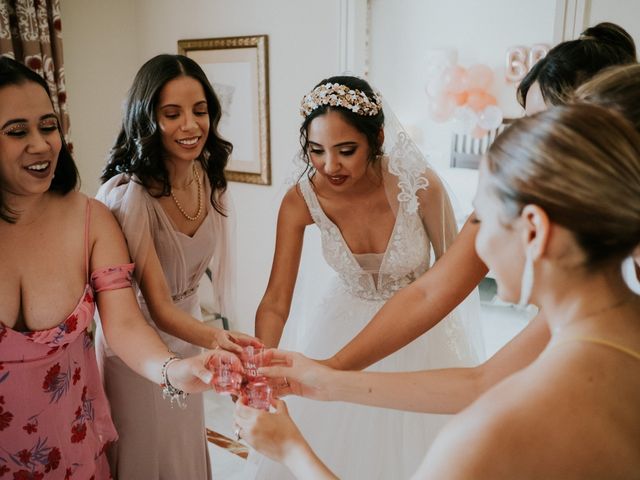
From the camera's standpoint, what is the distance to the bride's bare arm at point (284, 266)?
212 cm

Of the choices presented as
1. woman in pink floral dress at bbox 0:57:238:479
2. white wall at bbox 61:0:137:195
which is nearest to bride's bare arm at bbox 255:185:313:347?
woman in pink floral dress at bbox 0:57:238:479

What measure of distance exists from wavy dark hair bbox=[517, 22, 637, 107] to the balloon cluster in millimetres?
5185

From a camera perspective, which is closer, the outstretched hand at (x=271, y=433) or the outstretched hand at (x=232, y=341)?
the outstretched hand at (x=271, y=433)

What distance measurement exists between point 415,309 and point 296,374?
0.43 m

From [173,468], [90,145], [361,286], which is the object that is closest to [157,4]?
[90,145]

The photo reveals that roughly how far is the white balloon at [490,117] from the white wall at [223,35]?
143 inches

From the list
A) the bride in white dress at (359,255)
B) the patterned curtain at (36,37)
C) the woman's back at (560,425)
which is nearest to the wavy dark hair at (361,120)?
the bride in white dress at (359,255)

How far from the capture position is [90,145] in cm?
432

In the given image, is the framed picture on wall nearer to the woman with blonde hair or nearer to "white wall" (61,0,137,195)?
"white wall" (61,0,137,195)

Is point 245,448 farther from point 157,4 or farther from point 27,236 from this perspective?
point 157,4

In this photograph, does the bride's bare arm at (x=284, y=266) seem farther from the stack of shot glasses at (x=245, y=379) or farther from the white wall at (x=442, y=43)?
the white wall at (x=442, y=43)

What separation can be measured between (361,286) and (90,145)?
2.93 metres

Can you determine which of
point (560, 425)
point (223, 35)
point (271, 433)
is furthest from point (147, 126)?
point (223, 35)

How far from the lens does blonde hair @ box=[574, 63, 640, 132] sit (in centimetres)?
111
